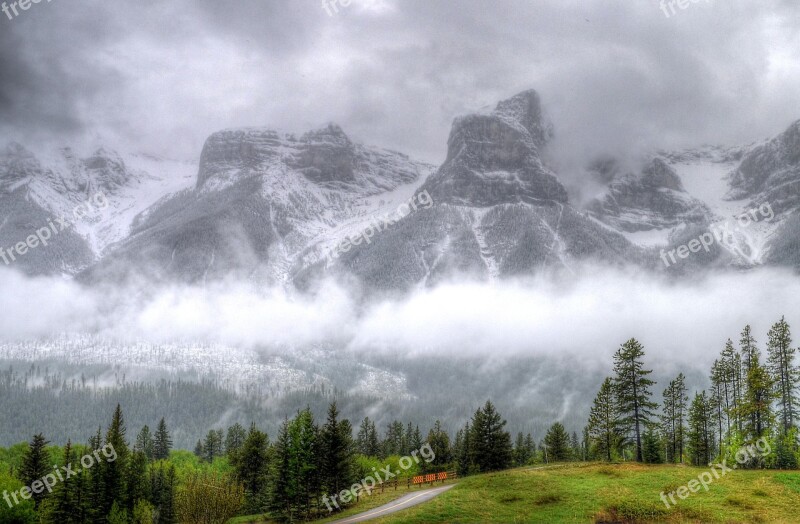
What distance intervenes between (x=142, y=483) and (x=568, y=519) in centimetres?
6355

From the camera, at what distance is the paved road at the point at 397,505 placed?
52.3 metres

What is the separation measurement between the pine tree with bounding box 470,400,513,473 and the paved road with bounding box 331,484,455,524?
2000 cm

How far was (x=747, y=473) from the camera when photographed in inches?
2077

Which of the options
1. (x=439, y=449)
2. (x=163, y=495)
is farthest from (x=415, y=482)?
(x=163, y=495)

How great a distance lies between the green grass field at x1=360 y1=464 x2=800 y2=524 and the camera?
4425cm

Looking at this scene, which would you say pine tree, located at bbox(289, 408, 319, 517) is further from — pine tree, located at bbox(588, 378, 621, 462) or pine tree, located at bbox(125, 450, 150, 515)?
pine tree, located at bbox(588, 378, 621, 462)

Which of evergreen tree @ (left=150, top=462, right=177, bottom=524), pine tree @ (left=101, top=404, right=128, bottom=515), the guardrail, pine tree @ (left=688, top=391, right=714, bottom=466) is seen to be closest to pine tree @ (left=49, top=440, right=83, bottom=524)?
pine tree @ (left=101, top=404, right=128, bottom=515)

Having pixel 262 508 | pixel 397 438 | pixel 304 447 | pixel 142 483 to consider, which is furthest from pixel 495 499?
pixel 397 438

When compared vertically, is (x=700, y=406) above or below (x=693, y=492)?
above

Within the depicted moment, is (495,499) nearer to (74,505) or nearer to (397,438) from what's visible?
(74,505)

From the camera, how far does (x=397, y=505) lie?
55.7 meters

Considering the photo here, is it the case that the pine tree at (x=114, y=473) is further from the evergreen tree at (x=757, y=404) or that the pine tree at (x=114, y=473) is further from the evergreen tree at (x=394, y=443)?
the evergreen tree at (x=757, y=404)

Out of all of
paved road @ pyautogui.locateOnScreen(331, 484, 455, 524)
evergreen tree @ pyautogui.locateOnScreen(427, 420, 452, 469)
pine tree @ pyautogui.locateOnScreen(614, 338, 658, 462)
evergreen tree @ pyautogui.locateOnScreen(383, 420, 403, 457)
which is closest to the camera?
paved road @ pyautogui.locateOnScreen(331, 484, 455, 524)

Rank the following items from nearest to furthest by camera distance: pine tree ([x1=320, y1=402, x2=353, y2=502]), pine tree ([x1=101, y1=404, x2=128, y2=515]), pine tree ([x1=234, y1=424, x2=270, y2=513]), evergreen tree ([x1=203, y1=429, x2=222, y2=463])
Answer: pine tree ([x1=320, y1=402, x2=353, y2=502])
pine tree ([x1=101, y1=404, x2=128, y2=515])
pine tree ([x1=234, y1=424, x2=270, y2=513])
evergreen tree ([x1=203, y1=429, x2=222, y2=463])
